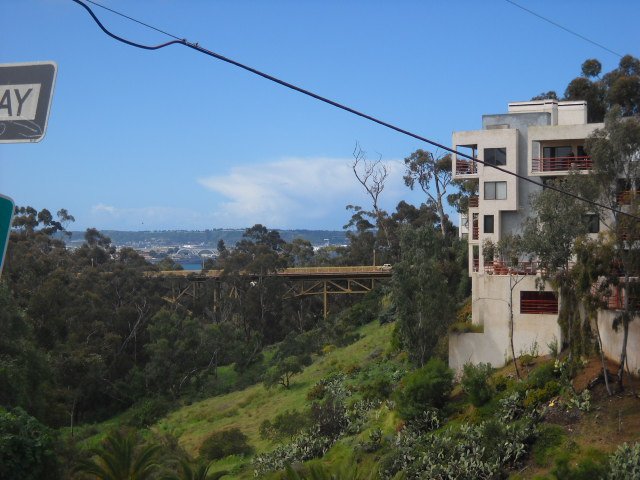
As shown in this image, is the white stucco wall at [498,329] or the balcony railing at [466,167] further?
the balcony railing at [466,167]

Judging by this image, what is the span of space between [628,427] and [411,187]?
104ft

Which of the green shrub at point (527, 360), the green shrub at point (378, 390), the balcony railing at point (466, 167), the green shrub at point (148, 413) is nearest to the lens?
the green shrub at point (527, 360)

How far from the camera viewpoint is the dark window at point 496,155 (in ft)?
87.8

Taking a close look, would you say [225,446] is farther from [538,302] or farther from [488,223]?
[488,223]

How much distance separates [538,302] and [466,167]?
6.34m

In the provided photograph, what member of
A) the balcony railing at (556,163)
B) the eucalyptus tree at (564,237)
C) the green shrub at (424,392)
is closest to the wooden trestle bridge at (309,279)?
the balcony railing at (556,163)

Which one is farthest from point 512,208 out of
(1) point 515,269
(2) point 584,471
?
(2) point 584,471

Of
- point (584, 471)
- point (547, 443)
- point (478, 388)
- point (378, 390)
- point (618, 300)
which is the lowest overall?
point (378, 390)

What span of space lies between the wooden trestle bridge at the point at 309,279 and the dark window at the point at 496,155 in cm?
2411

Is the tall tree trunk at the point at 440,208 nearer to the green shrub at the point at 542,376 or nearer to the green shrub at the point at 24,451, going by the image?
the green shrub at the point at 542,376

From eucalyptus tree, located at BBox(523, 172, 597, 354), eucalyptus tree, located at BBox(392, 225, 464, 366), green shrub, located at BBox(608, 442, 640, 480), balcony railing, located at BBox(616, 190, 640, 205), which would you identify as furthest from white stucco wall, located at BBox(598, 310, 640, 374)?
eucalyptus tree, located at BBox(392, 225, 464, 366)

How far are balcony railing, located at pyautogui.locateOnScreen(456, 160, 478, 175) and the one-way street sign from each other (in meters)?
24.8

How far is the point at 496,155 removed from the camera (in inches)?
1062

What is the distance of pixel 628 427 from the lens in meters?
17.5
